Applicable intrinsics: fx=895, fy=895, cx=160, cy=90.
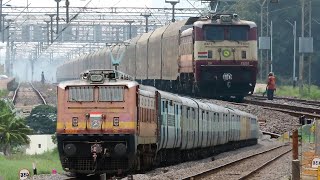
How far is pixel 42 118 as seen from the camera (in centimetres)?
4819

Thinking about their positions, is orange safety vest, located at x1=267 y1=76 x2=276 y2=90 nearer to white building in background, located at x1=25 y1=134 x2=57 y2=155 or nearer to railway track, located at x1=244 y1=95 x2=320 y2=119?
railway track, located at x1=244 y1=95 x2=320 y2=119

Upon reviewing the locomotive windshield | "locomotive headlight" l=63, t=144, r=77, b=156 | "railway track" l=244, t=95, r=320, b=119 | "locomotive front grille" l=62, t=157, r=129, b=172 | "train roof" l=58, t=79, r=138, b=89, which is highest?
the locomotive windshield

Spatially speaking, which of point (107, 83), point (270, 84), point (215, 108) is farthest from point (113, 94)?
point (270, 84)

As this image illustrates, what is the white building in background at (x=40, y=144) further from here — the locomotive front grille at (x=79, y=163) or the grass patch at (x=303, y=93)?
the locomotive front grille at (x=79, y=163)

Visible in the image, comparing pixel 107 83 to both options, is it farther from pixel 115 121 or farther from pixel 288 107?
pixel 288 107

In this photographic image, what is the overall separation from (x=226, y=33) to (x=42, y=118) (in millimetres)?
12797

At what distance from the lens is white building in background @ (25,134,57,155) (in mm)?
45263

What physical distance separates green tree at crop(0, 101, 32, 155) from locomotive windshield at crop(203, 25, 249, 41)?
920cm

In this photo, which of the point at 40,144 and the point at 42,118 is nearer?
the point at 40,144

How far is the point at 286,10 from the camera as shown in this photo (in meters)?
87.5

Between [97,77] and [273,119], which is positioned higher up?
[97,77]

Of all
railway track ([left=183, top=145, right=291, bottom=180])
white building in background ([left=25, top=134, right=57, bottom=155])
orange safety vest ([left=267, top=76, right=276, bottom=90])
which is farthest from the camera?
white building in background ([left=25, top=134, right=57, bottom=155])

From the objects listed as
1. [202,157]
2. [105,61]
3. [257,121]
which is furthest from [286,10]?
[202,157]

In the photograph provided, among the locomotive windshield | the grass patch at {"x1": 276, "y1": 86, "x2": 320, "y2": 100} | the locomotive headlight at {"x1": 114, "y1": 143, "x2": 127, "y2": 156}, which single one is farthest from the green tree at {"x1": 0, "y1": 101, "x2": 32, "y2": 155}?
the grass patch at {"x1": 276, "y1": 86, "x2": 320, "y2": 100}
